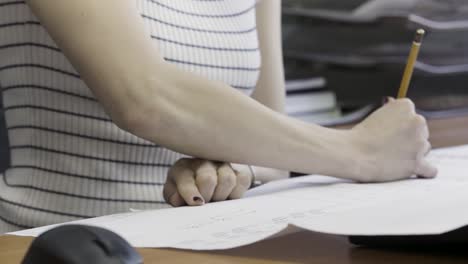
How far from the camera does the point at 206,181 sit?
2.85 feet

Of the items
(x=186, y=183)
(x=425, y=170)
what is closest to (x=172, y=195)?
(x=186, y=183)

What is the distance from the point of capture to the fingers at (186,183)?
2.80ft

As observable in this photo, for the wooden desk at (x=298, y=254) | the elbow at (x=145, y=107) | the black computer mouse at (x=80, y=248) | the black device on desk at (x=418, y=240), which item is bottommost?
the wooden desk at (x=298, y=254)

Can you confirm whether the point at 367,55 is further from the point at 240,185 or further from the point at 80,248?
the point at 80,248

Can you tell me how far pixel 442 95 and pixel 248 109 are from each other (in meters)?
0.98

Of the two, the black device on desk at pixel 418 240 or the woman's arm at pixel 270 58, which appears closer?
the black device on desk at pixel 418 240

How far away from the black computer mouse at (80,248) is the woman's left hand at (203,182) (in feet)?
1.01

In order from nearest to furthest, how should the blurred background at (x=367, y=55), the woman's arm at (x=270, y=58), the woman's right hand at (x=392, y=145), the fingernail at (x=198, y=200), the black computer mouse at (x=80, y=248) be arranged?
the black computer mouse at (x=80, y=248), the fingernail at (x=198, y=200), the woman's right hand at (x=392, y=145), the woman's arm at (x=270, y=58), the blurred background at (x=367, y=55)

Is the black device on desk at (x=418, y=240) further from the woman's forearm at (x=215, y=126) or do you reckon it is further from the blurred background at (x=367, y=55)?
the blurred background at (x=367, y=55)

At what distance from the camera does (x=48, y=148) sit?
108 centimetres

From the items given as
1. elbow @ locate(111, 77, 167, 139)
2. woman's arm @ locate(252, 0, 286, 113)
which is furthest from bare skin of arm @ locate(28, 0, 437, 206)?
woman's arm @ locate(252, 0, 286, 113)

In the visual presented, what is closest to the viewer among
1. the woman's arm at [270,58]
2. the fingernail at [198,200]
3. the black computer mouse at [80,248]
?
the black computer mouse at [80,248]

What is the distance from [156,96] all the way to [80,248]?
0.37 meters

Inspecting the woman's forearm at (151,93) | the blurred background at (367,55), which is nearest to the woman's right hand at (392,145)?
the woman's forearm at (151,93)
